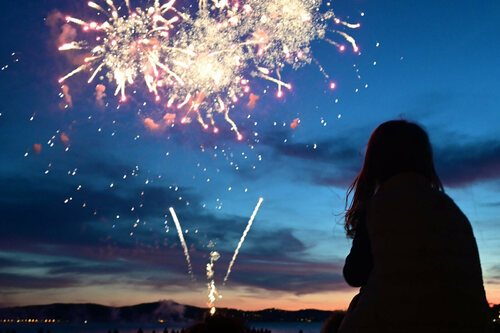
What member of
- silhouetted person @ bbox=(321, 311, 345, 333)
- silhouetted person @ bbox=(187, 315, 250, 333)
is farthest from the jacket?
silhouetted person @ bbox=(321, 311, 345, 333)

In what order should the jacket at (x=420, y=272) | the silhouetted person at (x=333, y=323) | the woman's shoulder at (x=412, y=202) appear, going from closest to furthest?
the jacket at (x=420, y=272), the woman's shoulder at (x=412, y=202), the silhouetted person at (x=333, y=323)

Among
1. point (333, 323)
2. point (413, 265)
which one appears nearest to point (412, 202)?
point (413, 265)

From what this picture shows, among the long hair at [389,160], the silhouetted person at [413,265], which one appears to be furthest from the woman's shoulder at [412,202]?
the long hair at [389,160]

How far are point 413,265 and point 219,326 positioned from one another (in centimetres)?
93

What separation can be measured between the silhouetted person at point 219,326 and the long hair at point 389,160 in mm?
885

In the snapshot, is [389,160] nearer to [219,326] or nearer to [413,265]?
[413,265]

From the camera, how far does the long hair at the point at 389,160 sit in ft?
9.22

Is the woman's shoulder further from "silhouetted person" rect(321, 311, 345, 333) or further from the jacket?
"silhouetted person" rect(321, 311, 345, 333)

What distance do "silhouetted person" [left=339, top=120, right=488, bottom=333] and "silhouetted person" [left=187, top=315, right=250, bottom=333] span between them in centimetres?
Answer: 51

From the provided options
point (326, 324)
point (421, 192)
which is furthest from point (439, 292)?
point (326, 324)

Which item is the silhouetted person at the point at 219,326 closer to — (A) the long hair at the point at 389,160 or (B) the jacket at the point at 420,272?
(B) the jacket at the point at 420,272

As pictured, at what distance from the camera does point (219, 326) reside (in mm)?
2281

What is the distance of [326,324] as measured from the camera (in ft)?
10.3

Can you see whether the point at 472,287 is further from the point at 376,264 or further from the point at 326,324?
the point at 326,324
